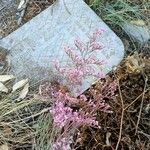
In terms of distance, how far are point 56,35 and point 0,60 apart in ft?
1.08

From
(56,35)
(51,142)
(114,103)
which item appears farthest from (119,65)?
(51,142)

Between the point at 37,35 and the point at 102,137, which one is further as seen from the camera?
the point at 37,35

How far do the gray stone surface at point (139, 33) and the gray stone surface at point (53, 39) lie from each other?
5.3 inches

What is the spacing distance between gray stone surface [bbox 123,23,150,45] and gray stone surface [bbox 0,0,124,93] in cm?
14

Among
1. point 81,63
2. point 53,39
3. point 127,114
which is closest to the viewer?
point 81,63

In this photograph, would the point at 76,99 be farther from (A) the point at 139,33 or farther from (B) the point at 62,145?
(A) the point at 139,33

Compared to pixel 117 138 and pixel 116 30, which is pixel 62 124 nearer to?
pixel 117 138

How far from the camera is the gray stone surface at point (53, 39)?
250 cm

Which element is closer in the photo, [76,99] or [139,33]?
[76,99]

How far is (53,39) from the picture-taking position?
2.57 meters

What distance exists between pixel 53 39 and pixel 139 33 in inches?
18.8

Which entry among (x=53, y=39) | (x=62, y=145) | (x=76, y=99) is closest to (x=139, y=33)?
(x=53, y=39)

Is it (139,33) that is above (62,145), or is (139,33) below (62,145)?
below

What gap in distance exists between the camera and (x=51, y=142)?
2.27 m
